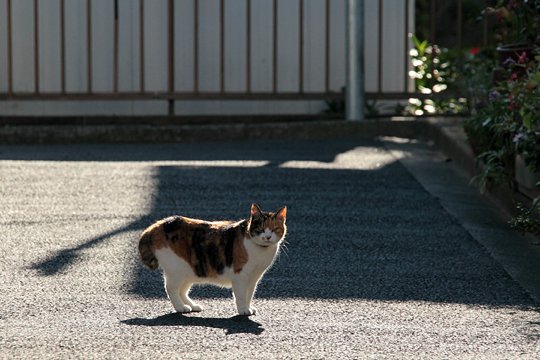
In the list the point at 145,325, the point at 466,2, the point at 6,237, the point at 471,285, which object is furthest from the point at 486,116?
the point at 466,2

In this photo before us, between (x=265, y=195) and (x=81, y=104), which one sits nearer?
(x=265, y=195)

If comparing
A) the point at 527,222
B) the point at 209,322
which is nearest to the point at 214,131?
the point at 527,222

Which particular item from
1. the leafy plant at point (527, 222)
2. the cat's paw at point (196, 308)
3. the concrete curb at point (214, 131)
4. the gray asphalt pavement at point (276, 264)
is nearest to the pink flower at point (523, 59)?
the gray asphalt pavement at point (276, 264)

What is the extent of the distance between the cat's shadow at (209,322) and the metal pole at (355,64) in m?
7.00

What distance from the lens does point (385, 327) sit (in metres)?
5.83

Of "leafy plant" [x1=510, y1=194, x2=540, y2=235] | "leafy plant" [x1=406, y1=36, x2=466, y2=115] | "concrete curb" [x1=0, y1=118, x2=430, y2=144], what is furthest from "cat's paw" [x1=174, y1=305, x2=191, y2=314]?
"leafy plant" [x1=406, y1=36, x2=466, y2=115]

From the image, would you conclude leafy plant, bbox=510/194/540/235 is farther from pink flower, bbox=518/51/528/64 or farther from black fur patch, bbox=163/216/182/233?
black fur patch, bbox=163/216/182/233

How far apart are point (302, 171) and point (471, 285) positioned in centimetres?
367

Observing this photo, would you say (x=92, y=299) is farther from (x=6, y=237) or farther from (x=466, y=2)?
(x=466, y=2)

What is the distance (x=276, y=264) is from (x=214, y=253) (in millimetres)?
1392

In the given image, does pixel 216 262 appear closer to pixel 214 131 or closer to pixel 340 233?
pixel 340 233

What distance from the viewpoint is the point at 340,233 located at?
321 inches

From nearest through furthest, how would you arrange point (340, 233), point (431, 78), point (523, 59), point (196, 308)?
point (196, 308), point (340, 233), point (523, 59), point (431, 78)

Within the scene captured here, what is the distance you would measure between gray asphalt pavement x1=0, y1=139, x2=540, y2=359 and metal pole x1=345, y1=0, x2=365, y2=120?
104 cm
